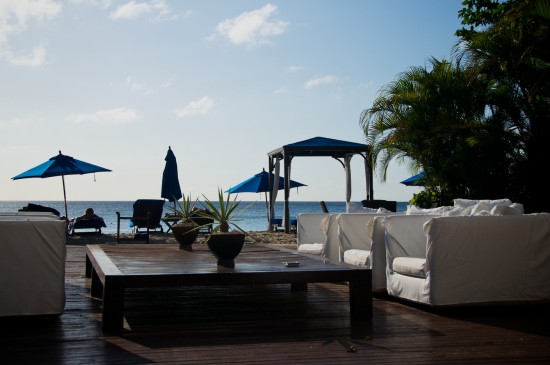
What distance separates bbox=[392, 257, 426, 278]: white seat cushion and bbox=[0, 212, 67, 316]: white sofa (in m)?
2.37

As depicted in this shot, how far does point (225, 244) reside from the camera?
4.30 meters

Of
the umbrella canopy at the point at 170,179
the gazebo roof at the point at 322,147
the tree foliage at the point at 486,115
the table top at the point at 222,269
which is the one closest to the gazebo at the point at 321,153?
the gazebo roof at the point at 322,147

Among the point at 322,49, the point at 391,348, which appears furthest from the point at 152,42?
the point at 391,348

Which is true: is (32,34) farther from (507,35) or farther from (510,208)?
(510,208)

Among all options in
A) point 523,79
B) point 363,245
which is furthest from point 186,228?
point 523,79

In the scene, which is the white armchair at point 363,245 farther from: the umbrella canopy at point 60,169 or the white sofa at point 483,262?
the umbrella canopy at point 60,169

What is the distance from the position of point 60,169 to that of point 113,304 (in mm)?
10068

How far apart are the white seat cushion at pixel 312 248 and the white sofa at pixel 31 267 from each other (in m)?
3.18

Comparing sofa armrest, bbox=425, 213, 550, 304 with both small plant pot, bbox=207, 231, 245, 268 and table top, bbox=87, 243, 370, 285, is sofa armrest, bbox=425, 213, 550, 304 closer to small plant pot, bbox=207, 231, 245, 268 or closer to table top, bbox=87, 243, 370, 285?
table top, bbox=87, 243, 370, 285

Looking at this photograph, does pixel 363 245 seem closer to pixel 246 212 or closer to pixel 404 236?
pixel 404 236

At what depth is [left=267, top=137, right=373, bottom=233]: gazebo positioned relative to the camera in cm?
1472

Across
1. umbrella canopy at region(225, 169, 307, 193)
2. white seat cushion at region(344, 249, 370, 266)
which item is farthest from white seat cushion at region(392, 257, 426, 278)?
umbrella canopy at region(225, 169, 307, 193)

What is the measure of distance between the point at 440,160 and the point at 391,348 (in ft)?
20.7

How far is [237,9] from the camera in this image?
29.6 ft
